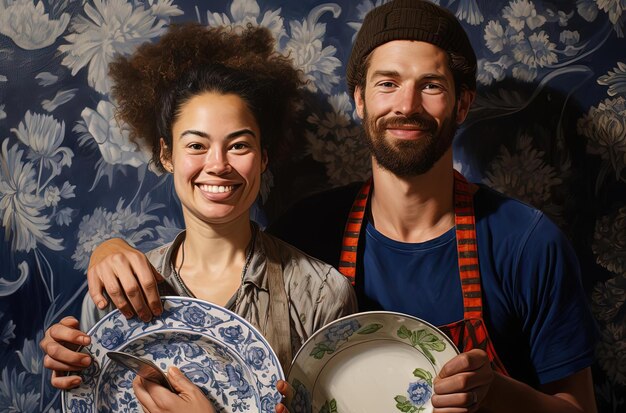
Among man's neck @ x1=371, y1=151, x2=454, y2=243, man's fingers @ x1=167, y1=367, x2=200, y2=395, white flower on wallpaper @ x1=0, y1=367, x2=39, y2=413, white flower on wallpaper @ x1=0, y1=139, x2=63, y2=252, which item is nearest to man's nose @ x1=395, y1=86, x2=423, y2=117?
man's neck @ x1=371, y1=151, x2=454, y2=243

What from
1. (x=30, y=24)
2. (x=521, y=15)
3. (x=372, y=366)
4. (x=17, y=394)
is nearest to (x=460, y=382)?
(x=372, y=366)

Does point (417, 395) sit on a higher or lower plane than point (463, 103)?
lower

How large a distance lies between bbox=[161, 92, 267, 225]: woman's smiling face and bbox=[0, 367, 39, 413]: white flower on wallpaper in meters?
0.48

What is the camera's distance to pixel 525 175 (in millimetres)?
1382

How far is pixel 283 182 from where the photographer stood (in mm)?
1374

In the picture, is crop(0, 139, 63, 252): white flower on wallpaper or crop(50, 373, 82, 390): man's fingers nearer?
crop(50, 373, 82, 390): man's fingers

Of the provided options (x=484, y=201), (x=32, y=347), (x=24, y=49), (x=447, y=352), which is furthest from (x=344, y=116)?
(x=32, y=347)

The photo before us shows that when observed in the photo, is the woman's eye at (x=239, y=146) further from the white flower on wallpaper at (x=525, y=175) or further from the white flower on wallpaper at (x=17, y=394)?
the white flower on wallpaper at (x=17, y=394)

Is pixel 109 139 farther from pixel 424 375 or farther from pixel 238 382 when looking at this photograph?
pixel 424 375

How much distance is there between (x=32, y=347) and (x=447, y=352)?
758mm

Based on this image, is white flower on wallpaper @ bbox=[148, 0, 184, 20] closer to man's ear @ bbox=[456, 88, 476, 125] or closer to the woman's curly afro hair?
the woman's curly afro hair

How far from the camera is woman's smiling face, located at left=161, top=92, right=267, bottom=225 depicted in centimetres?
116

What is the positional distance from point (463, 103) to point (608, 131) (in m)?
0.33

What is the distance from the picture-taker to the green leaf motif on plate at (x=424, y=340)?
1.17 m
